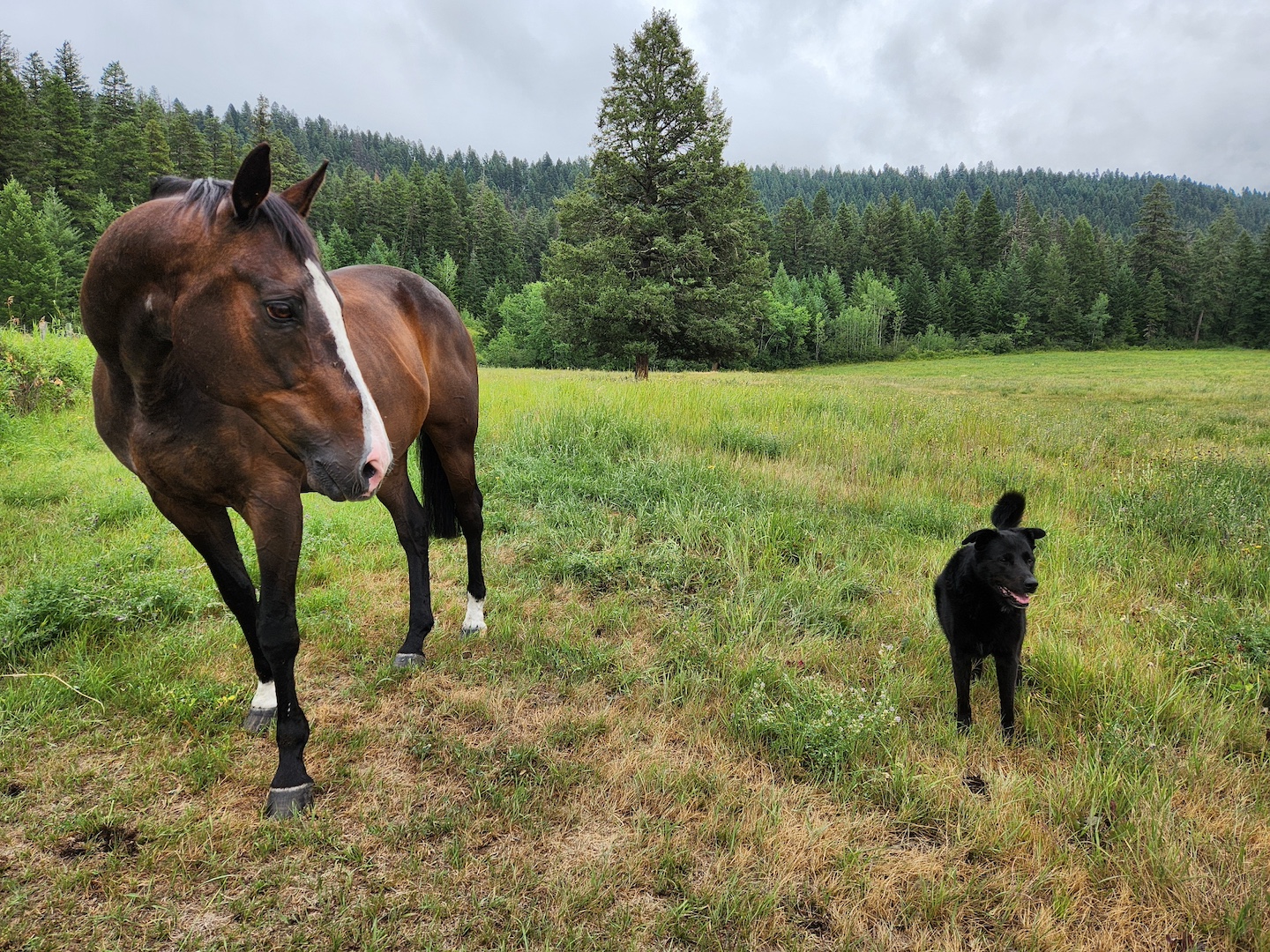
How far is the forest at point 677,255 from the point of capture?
1933cm

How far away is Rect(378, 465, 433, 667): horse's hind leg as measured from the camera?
3443 mm

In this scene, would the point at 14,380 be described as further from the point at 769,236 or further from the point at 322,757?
the point at 769,236

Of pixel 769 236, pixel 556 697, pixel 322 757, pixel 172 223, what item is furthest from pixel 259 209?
pixel 769 236

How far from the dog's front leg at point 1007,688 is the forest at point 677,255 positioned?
669 inches

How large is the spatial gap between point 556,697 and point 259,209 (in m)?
2.48

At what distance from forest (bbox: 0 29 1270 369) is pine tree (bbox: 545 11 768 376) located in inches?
3.4

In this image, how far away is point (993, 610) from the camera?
8.79 feet

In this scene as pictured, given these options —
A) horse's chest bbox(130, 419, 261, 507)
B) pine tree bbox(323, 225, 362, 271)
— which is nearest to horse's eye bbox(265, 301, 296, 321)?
horse's chest bbox(130, 419, 261, 507)

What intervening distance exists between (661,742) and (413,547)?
6.71 feet

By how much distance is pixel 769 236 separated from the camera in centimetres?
7444

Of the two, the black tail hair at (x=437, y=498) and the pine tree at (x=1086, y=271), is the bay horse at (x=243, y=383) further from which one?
the pine tree at (x=1086, y=271)

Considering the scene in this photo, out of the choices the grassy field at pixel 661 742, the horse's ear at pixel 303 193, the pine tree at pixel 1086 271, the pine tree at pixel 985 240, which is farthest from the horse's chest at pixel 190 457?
the pine tree at pixel 985 240

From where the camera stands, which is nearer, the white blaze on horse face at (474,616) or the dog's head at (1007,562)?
the dog's head at (1007,562)

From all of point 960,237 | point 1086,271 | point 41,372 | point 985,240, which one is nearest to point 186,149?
point 41,372
